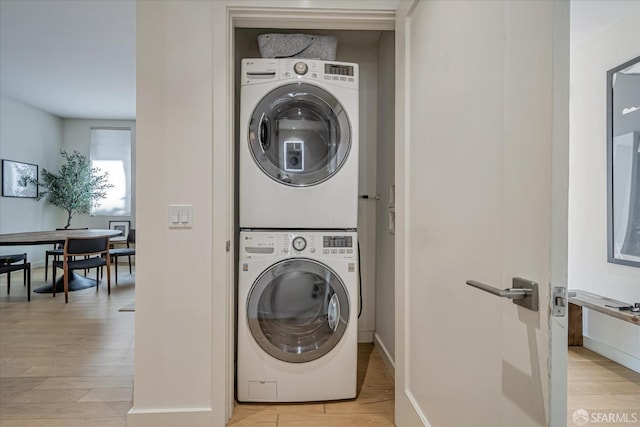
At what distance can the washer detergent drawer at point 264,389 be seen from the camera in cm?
196

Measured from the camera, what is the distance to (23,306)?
394 centimetres

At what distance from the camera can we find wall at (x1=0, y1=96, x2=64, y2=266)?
228 inches

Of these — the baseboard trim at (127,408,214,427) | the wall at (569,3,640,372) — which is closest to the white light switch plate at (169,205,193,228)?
the baseboard trim at (127,408,214,427)

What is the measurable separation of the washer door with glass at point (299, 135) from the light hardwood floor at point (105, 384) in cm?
124

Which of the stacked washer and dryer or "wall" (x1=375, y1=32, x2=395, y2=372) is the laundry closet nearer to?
"wall" (x1=375, y1=32, x2=395, y2=372)

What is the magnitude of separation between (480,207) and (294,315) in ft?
4.19

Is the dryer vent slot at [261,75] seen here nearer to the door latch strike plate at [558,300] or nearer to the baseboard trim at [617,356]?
the door latch strike plate at [558,300]

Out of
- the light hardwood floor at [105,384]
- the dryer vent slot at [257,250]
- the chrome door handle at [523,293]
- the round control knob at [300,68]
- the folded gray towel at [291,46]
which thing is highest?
the folded gray towel at [291,46]

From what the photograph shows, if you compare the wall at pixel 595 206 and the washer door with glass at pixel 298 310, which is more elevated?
the wall at pixel 595 206

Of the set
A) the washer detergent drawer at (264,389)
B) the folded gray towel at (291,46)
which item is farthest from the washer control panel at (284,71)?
the washer detergent drawer at (264,389)

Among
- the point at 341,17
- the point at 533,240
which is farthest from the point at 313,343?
the point at 341,17

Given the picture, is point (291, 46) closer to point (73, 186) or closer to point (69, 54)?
point (69, 54)

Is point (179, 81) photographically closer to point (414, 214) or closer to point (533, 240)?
point (414, 214)

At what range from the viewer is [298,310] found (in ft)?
6.60
